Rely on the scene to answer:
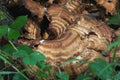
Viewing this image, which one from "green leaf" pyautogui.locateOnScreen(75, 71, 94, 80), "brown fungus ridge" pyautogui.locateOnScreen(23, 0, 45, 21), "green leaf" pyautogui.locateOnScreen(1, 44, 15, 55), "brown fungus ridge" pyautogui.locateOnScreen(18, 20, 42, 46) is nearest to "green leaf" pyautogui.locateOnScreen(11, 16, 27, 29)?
"green leaf" pyautogui.locateOnScreen(1, 44, 15, 55)

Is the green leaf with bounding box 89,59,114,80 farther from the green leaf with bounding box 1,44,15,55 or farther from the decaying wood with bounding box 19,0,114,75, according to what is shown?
the green leaf with bounding box 1,44,15,55

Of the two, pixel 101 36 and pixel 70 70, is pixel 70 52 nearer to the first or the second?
pixel 70 70

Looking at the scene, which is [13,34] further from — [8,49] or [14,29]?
[8,49]

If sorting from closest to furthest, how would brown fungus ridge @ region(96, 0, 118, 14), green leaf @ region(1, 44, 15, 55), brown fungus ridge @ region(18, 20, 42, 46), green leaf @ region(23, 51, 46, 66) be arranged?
green leaf @ region(23, 51, 46, 66) → green leaf @ region(1, 44, 15, 55) → brown fungus ridge @ region(18, 20, 42, 46) → brown fungus ridge @ region(96, 0, 118, 14)

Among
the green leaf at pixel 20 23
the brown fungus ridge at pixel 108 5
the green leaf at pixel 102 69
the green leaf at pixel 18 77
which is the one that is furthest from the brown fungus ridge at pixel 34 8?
the green leaf at pixel 102 69

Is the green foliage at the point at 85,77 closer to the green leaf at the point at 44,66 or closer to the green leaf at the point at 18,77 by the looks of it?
the green leaf at the point at 44,66

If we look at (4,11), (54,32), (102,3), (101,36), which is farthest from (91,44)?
(4,11)
